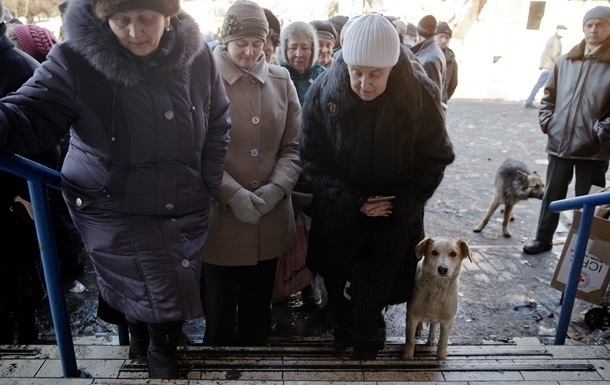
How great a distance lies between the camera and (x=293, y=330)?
11.8ft

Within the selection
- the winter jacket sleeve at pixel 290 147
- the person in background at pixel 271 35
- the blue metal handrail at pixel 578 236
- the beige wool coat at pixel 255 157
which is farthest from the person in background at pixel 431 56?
the beige wool coat at pixel 255 157

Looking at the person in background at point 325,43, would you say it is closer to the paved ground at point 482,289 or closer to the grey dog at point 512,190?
the paved ground at point 482,289

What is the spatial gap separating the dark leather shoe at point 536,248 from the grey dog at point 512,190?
1.88 feet

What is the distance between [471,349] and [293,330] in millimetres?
1294

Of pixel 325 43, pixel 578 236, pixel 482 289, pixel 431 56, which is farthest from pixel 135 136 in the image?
pixel 431 56

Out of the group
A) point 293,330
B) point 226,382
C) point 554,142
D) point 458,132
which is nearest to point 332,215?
point 226,382

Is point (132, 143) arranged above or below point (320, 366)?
above

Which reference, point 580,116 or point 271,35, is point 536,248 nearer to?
point 580,116

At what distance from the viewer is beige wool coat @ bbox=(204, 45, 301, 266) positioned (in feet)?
8.63

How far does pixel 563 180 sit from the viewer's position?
15.7 ft

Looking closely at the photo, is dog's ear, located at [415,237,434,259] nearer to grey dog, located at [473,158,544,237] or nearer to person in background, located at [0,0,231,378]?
person in background, located at [0,0,231,378]

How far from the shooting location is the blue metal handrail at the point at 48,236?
2057mm

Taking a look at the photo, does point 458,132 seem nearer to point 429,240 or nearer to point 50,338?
point 429,240

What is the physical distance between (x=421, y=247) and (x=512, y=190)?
337 cm
